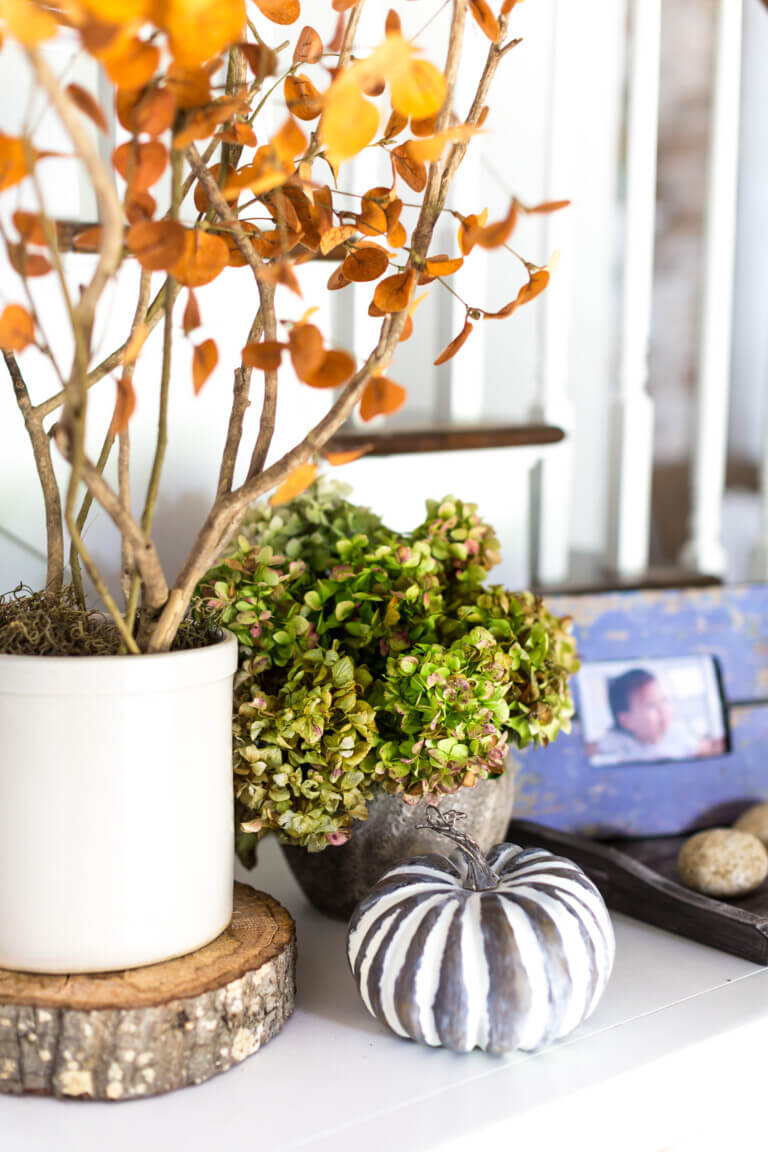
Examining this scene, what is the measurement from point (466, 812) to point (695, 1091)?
0.81 ft

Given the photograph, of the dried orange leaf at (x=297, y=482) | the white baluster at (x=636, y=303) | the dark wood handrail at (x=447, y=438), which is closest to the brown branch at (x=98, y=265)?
the dried orange leaf at (x=297, y=482)

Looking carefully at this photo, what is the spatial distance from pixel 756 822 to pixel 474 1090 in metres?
0.54

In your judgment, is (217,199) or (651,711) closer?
(217,199)

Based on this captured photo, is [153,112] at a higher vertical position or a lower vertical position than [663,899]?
higher

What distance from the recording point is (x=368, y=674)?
0.81 metres

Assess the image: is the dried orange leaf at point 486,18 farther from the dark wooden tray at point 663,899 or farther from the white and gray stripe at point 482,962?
the dark wooden tray at point 663,899

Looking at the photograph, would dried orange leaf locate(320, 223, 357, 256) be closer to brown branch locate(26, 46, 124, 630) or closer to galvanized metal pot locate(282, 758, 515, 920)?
brown branch locate(26, 46, 124, 630)

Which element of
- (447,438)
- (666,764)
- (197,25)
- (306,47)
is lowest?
(666,764)

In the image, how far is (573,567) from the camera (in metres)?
1.84

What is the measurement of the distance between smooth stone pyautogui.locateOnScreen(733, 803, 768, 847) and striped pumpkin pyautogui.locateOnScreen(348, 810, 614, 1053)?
0.42 metres

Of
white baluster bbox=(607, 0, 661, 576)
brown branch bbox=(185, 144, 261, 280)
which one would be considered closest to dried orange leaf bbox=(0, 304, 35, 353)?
brown branch bbox=(185, 144, 261, 280)

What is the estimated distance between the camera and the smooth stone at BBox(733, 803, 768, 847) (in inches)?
42.8

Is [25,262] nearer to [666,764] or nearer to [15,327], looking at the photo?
[15,327]

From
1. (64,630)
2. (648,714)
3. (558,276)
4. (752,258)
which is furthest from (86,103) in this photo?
(752,258)
